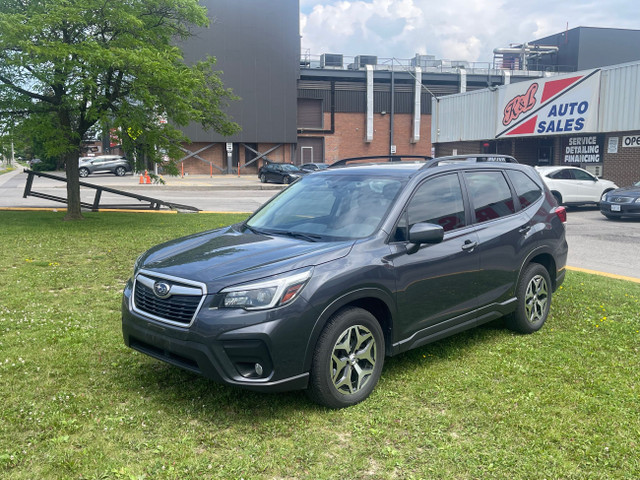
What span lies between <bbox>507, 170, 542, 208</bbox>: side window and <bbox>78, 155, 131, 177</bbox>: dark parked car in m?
39.7

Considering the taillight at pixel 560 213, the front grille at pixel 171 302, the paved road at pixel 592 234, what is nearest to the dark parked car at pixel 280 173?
the paved road at pixel 592 234

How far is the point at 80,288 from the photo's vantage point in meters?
7.26

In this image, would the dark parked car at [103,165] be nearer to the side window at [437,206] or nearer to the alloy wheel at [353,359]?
the side window at [437,206]

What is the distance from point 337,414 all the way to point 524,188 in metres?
3.30

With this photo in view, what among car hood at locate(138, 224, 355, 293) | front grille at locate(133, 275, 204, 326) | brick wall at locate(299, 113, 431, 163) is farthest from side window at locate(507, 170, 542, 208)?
brick wall at locate(299, 113, 431, 163)

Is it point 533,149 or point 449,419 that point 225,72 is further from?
point 449,419

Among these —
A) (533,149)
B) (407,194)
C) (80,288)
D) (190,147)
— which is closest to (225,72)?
(190,147)

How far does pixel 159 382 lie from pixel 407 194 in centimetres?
244

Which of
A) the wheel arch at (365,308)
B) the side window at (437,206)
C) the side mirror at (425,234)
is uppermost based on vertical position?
the side window at (437,206)

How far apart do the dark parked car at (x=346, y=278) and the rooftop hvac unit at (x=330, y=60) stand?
48.9 metres

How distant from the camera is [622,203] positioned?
1648 centimetres

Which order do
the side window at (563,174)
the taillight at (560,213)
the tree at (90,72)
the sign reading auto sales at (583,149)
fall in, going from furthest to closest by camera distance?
the sign reading auto sales at (583,149), the side window at (563,174), the tree at (90,72), the taillight at (560,213)

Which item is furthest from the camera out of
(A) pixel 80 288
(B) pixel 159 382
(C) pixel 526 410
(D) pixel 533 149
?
(D) pixel 533 149

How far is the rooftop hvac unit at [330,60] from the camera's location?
52406 mm
